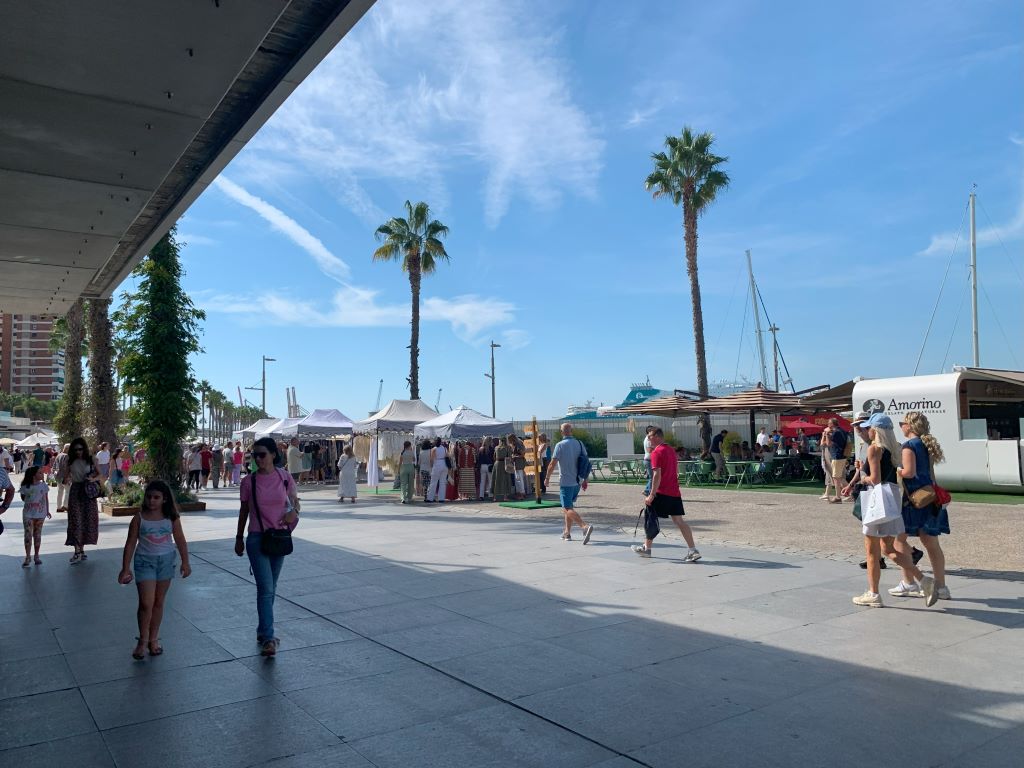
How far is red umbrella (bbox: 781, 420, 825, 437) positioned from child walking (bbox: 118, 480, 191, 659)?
29.3 meters

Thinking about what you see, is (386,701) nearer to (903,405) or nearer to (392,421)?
(903,405)

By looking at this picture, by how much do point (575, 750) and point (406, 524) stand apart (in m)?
10.6

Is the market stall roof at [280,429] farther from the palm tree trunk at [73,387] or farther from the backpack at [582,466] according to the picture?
the backpack at [582,466]

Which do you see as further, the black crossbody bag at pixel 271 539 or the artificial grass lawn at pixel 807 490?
the artificial grass lawn at pixel 807 490

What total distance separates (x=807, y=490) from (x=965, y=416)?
4180 mm

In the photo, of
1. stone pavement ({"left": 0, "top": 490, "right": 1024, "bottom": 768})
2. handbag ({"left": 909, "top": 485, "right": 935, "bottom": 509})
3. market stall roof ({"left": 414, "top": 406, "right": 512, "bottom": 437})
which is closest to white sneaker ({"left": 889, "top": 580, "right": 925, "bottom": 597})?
stone pavement ({"left": 0, "top": 490, "right": 1024, "bottom": 768})

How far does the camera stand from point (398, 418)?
2536 cm

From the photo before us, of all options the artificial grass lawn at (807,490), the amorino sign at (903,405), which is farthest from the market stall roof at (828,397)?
the amorino sign at (903,405)

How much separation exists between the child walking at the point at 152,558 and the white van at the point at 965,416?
638 inches

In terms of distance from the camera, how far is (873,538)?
6770 millimetres

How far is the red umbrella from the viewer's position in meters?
31.5

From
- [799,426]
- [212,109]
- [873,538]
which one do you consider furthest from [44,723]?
[799,426]

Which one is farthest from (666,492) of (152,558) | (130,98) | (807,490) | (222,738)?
(807,490)

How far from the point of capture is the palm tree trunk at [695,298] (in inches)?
1128
